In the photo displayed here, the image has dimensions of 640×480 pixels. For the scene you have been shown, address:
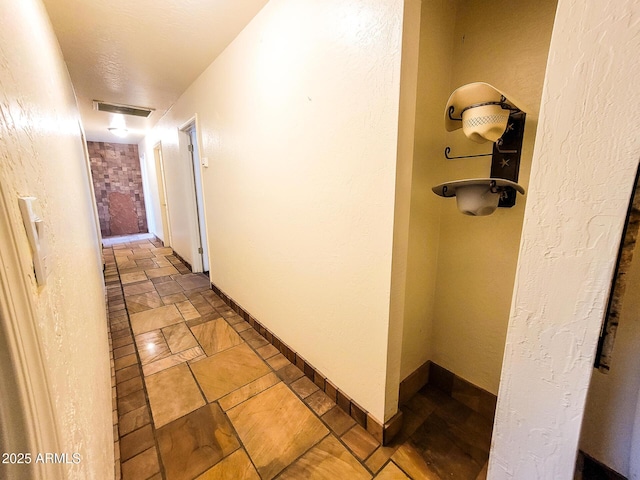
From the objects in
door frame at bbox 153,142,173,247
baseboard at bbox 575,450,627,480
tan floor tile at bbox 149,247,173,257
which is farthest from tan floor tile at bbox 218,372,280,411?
door frame at bbox 153,142,173,247

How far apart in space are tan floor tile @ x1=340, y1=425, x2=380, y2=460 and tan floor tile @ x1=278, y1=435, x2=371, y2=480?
0.03 meters

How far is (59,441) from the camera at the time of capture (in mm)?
429

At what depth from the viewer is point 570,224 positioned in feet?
1.82

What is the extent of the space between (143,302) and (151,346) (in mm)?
969

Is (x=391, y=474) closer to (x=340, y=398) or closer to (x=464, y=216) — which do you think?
(x=340, y=398)

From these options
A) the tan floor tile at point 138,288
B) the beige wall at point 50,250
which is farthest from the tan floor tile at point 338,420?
the tan floor tile at point 138,288

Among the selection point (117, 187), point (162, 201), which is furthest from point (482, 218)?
point (117, 187)

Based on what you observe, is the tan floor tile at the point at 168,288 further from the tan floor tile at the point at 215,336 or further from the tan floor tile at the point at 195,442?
the tan floor tile at the point at 195,442

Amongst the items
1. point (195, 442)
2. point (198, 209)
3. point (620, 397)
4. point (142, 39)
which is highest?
point (142, 39)

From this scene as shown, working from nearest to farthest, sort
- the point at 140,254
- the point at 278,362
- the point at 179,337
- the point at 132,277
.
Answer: the point at 278,362 → the point at 179,337 → the point at 132,277 → the point at 140,254

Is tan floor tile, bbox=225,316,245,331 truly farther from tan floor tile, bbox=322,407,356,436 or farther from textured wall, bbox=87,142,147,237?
textured wall, bbox=87,142,147,237

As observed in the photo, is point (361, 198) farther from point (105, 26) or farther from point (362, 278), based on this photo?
point (105, 26)

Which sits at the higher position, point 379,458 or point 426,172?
point 426,172

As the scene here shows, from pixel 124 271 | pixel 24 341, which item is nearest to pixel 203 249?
pixel 124 271
